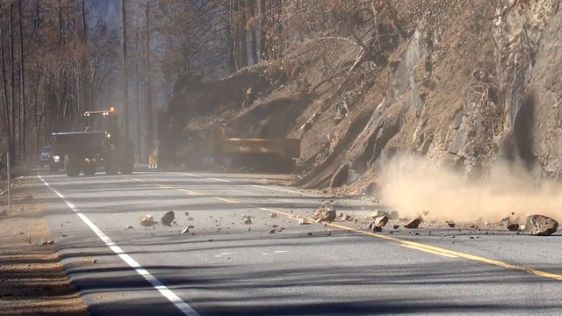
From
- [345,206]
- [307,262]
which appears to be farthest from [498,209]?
[307,262]

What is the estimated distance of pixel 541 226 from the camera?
1803 cm

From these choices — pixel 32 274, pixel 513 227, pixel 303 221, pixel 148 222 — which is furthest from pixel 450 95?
pixel 32 274

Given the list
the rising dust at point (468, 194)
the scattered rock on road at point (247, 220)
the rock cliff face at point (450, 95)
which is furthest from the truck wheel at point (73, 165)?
the scattered rock on road at point (247, 220)

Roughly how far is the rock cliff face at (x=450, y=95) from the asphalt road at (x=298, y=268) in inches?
189

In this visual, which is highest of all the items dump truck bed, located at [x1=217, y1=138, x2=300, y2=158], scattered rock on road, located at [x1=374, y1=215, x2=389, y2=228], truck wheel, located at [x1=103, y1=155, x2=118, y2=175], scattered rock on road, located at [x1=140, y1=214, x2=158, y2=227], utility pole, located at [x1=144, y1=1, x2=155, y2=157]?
utility pole, located at [x1=144, y1=1, x2=155, y2=157]

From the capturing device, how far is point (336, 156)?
4375 centimetres

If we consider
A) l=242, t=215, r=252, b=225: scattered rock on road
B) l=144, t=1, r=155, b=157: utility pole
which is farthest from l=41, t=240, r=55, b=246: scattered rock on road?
l=144, t=1, r=155, b=157: utility pole

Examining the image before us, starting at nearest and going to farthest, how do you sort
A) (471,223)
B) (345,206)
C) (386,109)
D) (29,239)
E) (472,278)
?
(472,278) → (471,223) → (29,239) → (345,206) → (386,109)

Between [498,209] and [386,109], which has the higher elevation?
[386,109]

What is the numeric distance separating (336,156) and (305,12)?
5.65m

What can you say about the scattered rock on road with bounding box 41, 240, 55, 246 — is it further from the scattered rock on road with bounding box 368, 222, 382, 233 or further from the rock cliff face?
the rock cliff face

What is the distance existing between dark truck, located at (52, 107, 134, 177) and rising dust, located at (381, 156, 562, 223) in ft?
80.1

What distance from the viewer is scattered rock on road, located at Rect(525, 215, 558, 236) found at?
1786 centimetres

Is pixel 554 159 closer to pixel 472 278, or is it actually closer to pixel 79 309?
pixel 472 278
